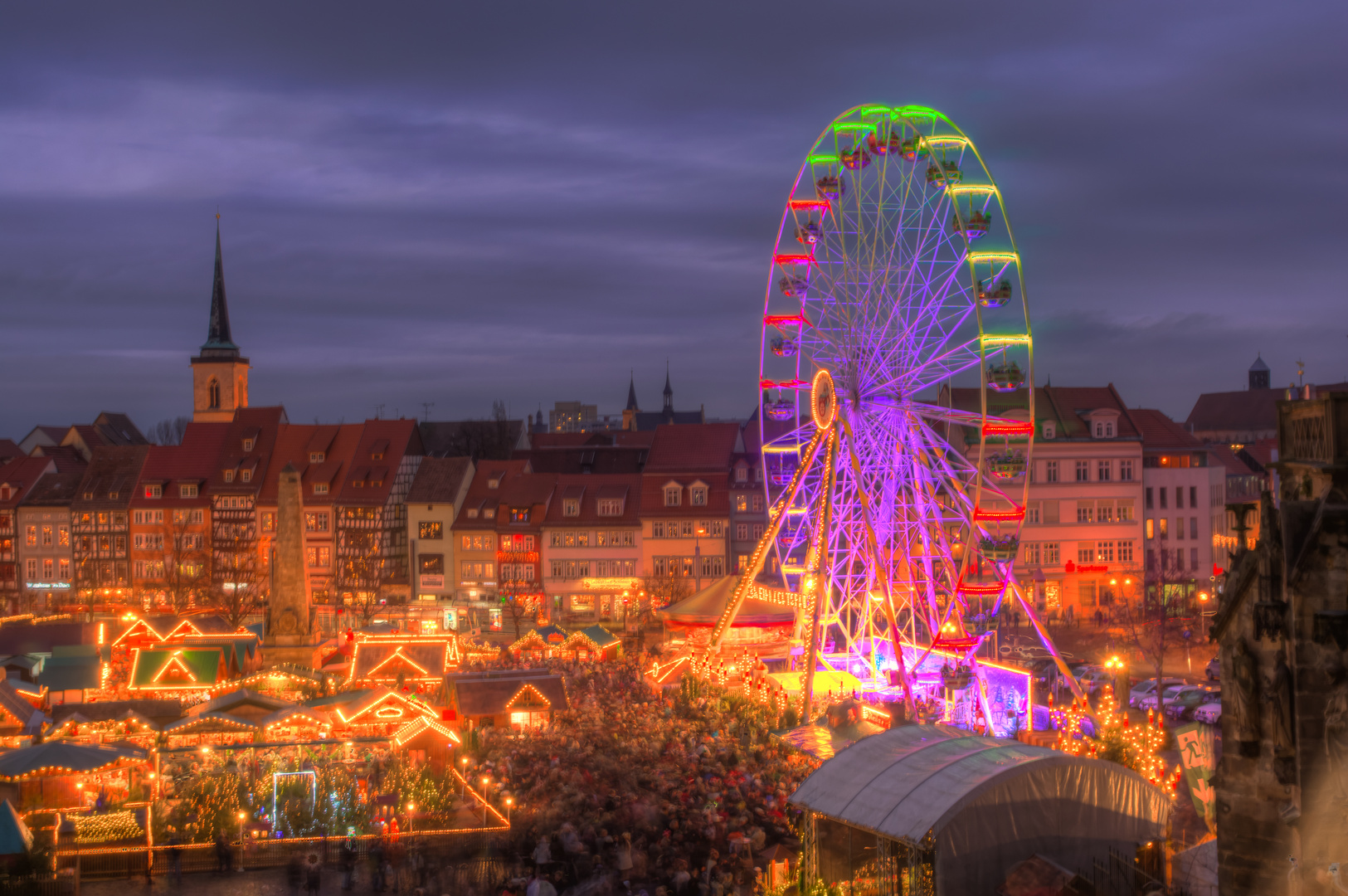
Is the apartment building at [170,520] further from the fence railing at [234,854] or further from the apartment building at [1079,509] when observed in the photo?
the fence railing at [234,854]

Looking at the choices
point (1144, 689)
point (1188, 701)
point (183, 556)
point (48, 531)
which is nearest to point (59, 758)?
point (1188, 701)

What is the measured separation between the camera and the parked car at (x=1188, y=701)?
35.6 meters

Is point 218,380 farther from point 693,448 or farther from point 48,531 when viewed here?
point 693,448

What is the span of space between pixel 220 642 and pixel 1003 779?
3044 cm

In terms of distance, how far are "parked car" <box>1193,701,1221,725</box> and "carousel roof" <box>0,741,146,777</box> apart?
Result: 80.0ft

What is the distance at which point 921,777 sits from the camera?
1869 cm

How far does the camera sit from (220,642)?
42062 millimetres

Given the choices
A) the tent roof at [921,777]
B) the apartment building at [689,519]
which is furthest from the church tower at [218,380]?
the tent roof at [921,777]

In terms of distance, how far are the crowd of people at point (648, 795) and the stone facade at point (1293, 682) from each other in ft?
30.9

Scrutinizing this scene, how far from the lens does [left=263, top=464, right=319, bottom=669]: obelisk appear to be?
44.8 m

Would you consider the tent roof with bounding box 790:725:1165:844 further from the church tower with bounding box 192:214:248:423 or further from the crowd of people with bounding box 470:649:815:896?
the church tower with bounding box 192:214:248:423

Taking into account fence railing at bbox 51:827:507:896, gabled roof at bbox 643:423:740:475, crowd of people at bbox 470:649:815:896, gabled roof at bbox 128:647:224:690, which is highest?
gabled roof at bbox 643:423:740:475

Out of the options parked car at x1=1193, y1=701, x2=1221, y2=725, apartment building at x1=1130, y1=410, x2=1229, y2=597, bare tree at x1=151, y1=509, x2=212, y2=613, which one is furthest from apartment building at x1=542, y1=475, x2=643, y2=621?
parked car at x1=1193, y1=701, x2=1221, y2=725

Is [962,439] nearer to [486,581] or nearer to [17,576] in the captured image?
[486,581]
